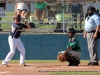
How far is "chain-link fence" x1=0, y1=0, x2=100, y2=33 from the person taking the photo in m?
17.7

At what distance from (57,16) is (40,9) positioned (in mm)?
901

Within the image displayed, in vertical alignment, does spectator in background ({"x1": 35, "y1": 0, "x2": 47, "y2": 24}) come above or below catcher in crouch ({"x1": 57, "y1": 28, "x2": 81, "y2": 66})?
above

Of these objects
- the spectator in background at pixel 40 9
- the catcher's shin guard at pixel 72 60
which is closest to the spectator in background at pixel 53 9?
the spectator in background at pixel 40 9

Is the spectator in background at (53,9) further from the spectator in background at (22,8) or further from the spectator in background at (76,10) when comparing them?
the spectator in background at (22,8)

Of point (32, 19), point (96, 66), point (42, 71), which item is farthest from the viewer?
point (32, 19)

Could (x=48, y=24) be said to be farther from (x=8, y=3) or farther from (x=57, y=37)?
(x=8, y=3)

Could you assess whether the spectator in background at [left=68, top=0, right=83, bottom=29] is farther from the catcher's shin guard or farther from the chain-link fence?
the catcher's shin guard

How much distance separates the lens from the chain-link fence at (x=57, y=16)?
17.7 meters

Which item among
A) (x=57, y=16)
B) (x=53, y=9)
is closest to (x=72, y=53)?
(x=57, y=16)

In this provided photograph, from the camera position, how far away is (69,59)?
14.5 meters

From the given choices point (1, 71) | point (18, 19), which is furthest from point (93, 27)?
point (1, 71)

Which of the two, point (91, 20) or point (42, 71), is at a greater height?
point (91, 20)

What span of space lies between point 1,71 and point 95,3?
6287 mm

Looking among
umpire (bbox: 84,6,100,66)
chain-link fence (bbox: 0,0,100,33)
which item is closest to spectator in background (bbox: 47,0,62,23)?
chain-link fence (bbox: 0,0,100,33)
